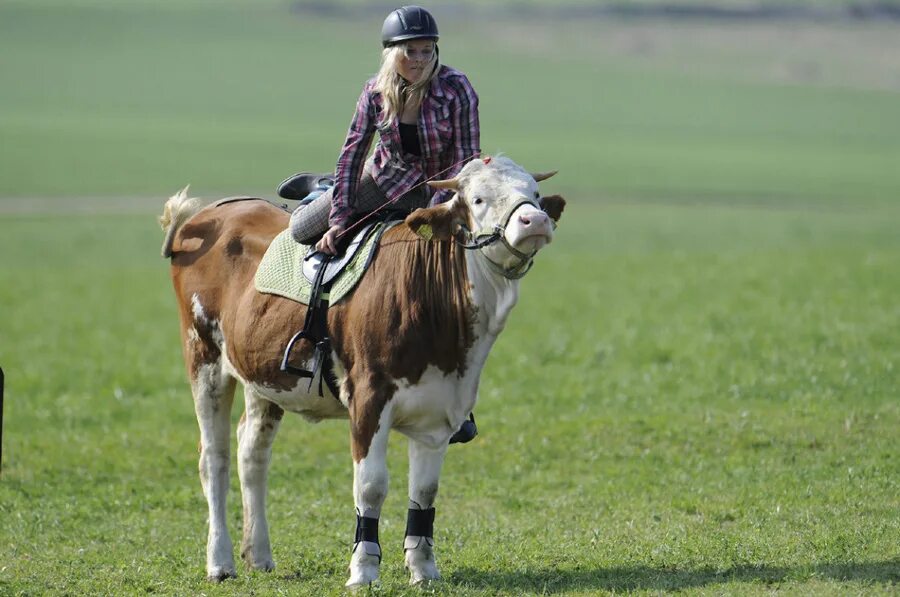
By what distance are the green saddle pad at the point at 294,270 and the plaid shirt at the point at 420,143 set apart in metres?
0.30

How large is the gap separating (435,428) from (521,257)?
1.23 meters

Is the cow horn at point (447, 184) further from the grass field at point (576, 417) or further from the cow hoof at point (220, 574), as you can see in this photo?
the cow hoof at point (220, 574)

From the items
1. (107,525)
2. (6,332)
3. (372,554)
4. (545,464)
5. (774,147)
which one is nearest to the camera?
(372,554)

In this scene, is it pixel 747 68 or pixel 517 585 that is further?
pixel 747 68

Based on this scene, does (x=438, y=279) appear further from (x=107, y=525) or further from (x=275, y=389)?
(x=107, y=525)

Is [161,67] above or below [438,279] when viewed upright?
below

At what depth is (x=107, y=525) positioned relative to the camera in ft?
37.9

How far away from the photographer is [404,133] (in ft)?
28.8

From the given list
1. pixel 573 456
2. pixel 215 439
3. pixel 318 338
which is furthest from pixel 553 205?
pixel 573 456

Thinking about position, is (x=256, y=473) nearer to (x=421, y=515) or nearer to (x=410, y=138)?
(x=421, y=515)

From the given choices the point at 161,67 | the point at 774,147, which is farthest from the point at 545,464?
the point at 161,67

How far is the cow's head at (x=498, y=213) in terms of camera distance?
305 inches

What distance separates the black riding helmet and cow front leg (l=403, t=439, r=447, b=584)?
95.5 inches

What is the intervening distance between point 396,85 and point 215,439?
2868 mm
